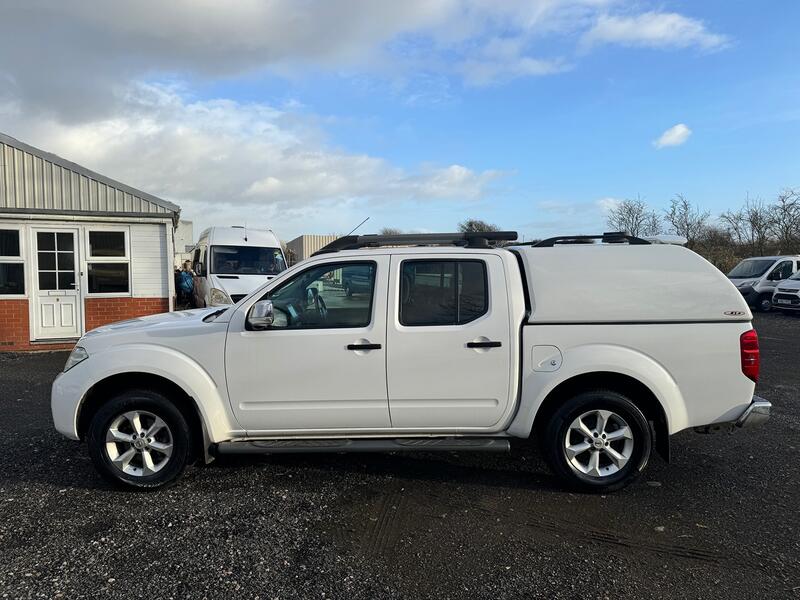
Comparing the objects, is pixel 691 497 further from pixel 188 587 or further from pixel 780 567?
pixel 188 587

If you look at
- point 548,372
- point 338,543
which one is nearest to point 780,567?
point 548,372

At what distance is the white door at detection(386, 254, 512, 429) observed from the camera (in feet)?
13.8

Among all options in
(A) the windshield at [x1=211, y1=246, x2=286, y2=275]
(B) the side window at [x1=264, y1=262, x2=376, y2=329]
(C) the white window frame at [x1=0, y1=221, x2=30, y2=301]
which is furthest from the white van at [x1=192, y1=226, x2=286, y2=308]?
(B) the side window at [x1=264, y1=262, x2=376, y2=329]

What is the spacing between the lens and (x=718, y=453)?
16.9 feet

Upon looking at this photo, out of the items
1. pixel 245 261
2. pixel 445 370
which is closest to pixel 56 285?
pixel 245 261

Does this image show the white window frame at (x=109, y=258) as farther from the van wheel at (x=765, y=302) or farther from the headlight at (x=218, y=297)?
the van wheel at (x=765, y=302)

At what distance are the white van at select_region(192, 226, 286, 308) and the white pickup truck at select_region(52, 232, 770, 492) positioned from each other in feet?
26.8

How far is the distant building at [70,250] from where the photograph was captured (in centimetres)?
1145

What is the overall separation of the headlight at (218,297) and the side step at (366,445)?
7.92 meters

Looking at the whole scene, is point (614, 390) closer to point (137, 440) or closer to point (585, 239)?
point (585, 239)

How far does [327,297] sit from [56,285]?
9.82 meters

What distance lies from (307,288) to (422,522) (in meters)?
1.91

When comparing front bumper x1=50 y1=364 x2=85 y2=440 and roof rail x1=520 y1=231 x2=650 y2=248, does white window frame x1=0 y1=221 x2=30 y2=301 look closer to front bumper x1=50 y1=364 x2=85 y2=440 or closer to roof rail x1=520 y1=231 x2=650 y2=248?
front bumper x1=50 y1=364 x2=85 y2=440

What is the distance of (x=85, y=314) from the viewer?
11789 mm
